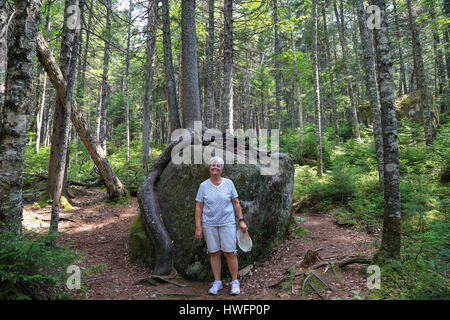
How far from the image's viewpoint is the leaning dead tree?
22.2ft

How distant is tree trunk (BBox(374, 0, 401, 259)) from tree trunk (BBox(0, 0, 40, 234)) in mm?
5671

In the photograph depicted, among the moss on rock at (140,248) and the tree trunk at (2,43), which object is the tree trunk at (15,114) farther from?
the moss on rock at (140,248)

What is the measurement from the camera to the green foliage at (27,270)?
8.66 ft

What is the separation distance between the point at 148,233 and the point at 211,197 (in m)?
2.07

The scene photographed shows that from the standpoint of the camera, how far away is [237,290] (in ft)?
13.0

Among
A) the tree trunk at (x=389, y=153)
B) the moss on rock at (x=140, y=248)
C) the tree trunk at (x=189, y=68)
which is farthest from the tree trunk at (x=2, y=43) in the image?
the tree trunk at (x=389, y=153)

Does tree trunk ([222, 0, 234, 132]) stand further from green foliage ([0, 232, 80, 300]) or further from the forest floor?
green foliage ([0, 232, 80, 300])

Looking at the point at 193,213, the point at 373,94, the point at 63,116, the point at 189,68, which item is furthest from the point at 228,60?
the point at 193,213

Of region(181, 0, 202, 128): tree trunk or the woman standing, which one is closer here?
the woman standing

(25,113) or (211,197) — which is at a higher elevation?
(25,113)

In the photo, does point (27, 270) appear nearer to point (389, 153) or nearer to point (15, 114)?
point (15, 114)

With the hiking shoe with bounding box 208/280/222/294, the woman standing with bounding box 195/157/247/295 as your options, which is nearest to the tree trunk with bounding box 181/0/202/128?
the woman standing with bounding box 195/157/247/295
